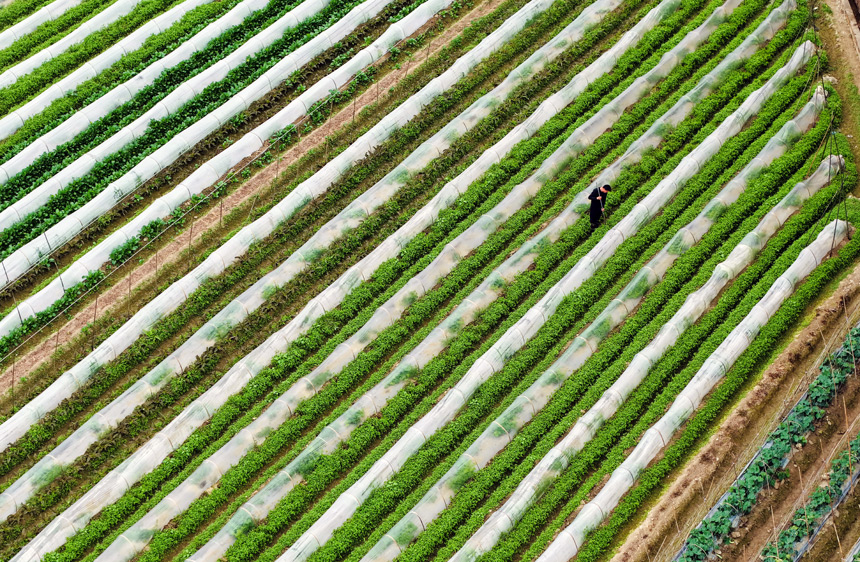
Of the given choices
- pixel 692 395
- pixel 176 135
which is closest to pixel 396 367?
pixel 692 395

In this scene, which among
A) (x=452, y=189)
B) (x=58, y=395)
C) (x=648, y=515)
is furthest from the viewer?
(x=452, y=189)

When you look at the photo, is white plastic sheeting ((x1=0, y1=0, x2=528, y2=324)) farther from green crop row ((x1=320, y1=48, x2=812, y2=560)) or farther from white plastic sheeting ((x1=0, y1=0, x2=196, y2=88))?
green crop row ((x1=320, y1=48, x2=812, y2=560))

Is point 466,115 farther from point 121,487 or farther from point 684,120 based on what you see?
point 121,487

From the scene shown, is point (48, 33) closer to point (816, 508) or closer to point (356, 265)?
point (356, 265)

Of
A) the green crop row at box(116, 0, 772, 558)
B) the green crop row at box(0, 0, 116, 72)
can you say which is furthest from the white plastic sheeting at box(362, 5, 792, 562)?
the green crop row at box(0, 0, 116, 72)

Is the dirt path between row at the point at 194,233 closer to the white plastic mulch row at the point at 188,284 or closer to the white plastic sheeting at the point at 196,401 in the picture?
the white plastic mulch row at the point at 188,284

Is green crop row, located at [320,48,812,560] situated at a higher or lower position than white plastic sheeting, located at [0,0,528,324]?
lower

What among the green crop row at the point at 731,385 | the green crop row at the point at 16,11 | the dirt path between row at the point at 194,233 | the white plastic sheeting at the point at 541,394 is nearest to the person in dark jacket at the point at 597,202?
the white plastic sheeting at the point at 541,394

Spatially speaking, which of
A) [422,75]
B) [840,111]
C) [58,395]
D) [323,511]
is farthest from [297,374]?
[840,111]
